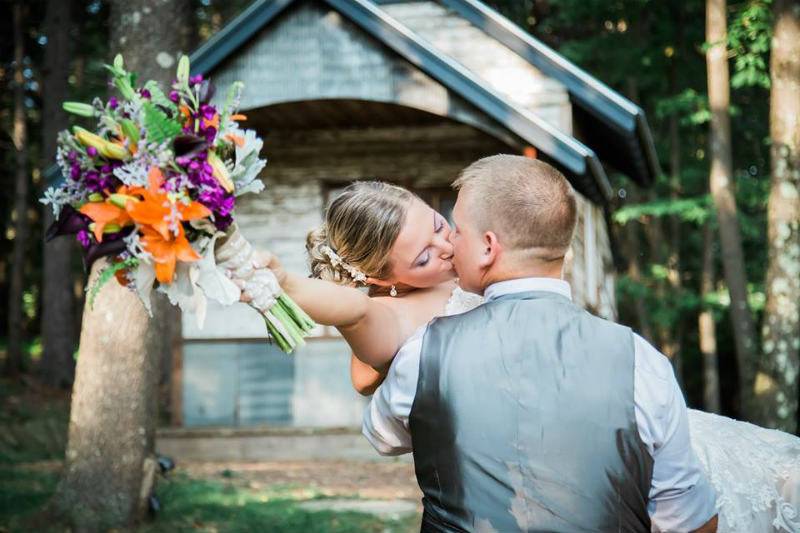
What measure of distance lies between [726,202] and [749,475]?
1142 centimetres

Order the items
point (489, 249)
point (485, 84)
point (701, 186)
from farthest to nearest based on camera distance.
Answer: point (701, 186) → point (485, 84) → point (489, 249)

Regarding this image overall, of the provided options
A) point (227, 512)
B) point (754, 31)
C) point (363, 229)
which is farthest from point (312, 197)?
point (363, 229)

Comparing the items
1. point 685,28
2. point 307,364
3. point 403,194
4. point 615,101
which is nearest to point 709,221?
point 685,28

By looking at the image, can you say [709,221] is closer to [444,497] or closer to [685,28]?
[685,28]

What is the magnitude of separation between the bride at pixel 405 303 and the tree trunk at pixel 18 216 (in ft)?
51.3

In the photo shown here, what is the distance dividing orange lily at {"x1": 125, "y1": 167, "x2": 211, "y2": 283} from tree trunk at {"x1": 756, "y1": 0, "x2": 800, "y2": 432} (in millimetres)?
10539

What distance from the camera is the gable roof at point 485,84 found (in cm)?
914

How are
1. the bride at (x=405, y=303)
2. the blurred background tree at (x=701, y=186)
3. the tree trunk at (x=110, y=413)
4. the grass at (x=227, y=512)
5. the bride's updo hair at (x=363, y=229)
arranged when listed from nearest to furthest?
the bride at (x=405, y=303) → the bride's updo hair at (x=363, y=229) → the tree trunk at (x=110, y=413) → the grass at (x=227, y=512) → the blurred background tree at (x=701, y=186)

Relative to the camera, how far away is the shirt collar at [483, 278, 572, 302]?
2.38 metres

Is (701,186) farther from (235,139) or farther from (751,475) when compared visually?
(235,139)

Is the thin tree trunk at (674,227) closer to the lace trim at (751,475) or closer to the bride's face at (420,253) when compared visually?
the lace trim at (751,475)

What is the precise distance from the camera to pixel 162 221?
209cm

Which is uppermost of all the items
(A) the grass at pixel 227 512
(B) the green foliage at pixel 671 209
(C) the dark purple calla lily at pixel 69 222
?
(B) the green foliage at pixel 671 209

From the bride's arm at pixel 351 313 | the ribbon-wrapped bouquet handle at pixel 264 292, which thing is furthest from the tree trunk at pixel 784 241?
the ribbon-wrapped bouquet handle at pixel 264 292
